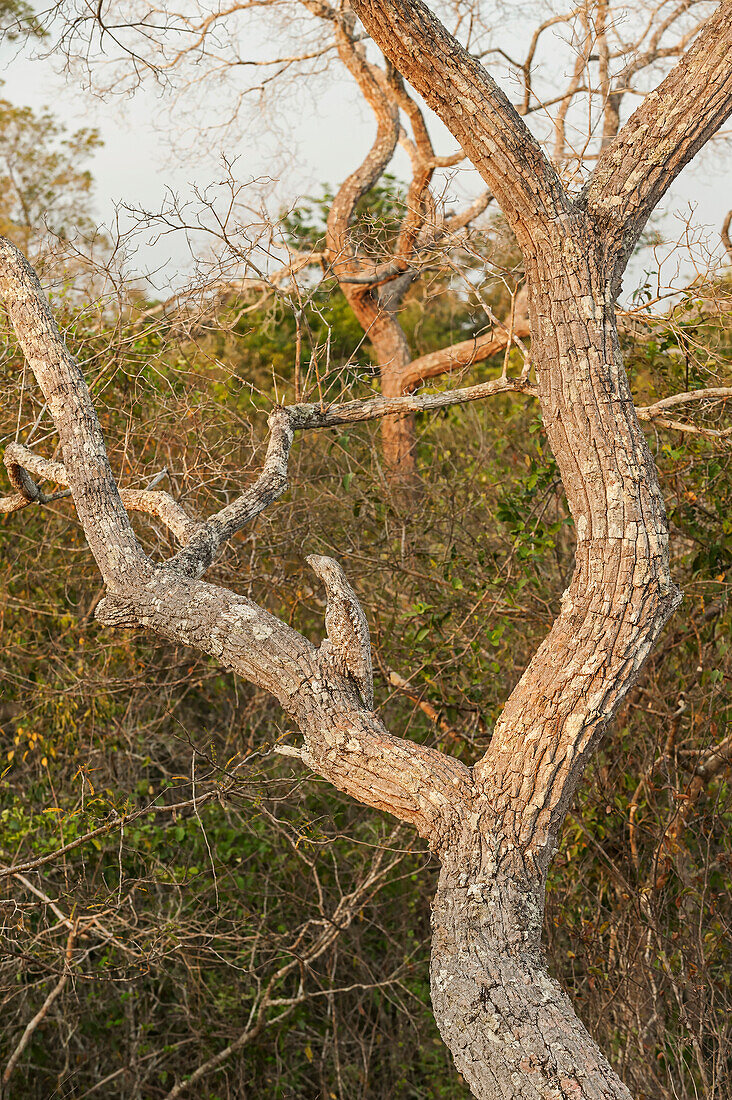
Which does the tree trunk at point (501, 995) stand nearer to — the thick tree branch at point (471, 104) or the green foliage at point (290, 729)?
the thick tree branch at point (471, 104)

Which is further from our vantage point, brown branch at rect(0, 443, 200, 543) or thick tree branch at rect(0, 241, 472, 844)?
brown branch at rect(0, 443, 200, 543)

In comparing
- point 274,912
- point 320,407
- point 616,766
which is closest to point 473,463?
point 616,766

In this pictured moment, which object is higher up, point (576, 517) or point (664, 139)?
point (664, 139)

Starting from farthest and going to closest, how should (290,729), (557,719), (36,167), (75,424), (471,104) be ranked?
(36,167), (290,729), (75,424), (471,104), (557,719)

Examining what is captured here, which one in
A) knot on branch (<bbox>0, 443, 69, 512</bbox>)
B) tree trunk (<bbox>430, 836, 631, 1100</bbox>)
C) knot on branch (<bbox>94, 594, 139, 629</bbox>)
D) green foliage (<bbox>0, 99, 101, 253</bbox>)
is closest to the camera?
tree trunk (<bbox>430, 836, 631, 1100</bbox>)

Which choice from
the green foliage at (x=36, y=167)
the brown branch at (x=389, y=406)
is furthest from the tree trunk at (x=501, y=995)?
the green foliage at (x=36, y=167)

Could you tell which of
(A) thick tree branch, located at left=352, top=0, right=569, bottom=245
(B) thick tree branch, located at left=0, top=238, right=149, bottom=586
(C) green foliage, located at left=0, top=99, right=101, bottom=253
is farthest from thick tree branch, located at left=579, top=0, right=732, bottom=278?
(C) green foliage, located at left=0, top=99, right=101, bottom=253

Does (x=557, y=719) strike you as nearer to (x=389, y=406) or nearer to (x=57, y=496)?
(x=389, y=406)

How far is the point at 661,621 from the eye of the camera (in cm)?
213

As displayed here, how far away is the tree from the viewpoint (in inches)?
75.4

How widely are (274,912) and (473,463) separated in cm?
259

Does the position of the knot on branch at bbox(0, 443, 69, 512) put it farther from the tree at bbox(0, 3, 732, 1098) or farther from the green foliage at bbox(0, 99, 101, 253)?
the green foliage at bbox(0, 99, 101, 253)

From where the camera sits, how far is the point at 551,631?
220 centimetres

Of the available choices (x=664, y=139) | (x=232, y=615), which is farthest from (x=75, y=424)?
(x=664, y=139)
